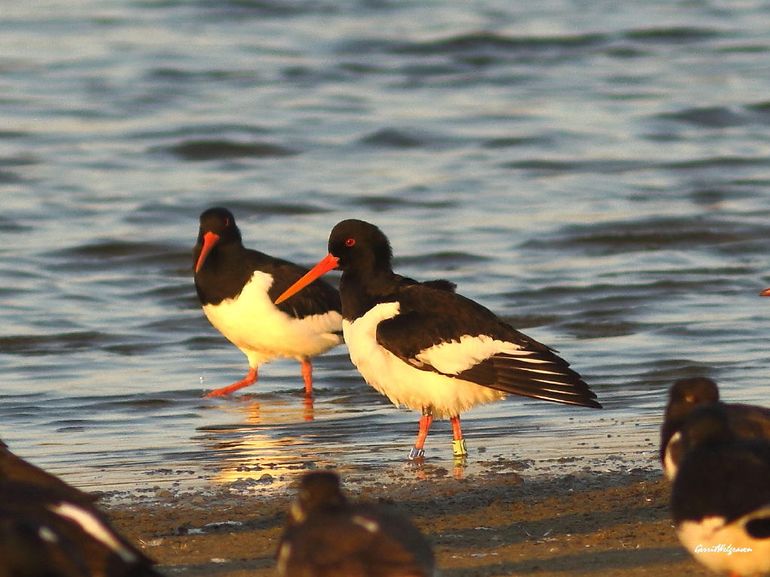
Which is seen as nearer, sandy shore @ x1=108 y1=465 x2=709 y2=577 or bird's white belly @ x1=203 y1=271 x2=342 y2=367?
sandy shore @ x1=108 y1=465 x2=709 y2=577

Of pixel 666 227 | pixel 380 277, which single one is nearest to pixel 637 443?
pixel 380 277

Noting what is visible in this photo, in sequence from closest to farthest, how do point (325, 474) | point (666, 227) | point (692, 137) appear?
point (325, 474)
point (666, 227)
point (692, 137)

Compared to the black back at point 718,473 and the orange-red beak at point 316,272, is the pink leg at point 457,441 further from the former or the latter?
the black back at point 718,473

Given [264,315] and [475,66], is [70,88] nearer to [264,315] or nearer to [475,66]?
[475,66]

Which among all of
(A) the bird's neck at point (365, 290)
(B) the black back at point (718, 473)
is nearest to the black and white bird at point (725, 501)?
(B) the black back at point (718, 473)

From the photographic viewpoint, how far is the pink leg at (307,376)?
9.74 metres

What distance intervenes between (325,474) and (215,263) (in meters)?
5.69

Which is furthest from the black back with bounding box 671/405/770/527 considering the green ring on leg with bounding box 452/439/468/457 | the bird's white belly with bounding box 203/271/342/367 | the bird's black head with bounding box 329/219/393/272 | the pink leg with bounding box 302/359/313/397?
the bird's white belly with bounding box 203/271/342/367

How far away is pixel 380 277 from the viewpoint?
26.5 feet

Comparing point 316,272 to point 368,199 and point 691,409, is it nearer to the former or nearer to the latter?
point 691,409

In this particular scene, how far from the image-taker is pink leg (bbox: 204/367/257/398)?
9.61 m

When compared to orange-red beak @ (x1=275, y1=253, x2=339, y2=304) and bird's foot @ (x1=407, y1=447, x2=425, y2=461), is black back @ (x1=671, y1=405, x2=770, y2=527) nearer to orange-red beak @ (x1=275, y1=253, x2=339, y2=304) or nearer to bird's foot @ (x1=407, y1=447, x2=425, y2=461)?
bird's foot @ (x1=407, y1=447, x2=425, y2=461)

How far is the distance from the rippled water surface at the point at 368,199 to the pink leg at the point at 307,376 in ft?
0.40

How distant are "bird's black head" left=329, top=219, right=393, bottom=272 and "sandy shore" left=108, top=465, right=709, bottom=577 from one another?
132 cm
